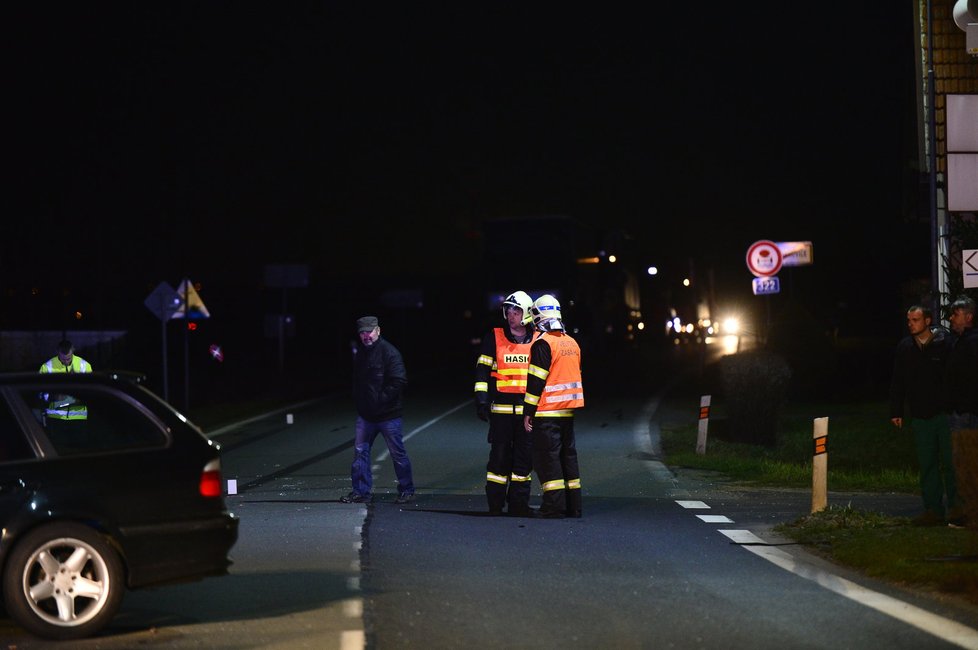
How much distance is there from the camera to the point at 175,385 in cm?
4353

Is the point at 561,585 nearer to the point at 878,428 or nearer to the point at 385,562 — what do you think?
the point at 385,562

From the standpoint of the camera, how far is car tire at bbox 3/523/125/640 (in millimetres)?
7070

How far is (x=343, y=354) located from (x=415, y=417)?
42.3 meters

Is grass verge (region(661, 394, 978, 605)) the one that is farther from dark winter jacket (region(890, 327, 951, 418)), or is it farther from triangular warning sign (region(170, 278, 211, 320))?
triangular warning sign (region(170, 278, 211, 320))

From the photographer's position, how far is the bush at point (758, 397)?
20266 millimetres

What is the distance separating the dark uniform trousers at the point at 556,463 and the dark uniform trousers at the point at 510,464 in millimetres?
145

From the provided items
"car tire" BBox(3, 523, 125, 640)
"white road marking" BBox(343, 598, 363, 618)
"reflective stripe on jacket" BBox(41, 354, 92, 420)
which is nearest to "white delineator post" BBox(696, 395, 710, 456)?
"white road marking" BBox(343, 598, 363, 618)

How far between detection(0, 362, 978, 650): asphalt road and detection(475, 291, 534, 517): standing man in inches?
13.4

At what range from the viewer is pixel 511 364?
12234 mm

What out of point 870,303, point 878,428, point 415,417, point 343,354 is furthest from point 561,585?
point 870,303

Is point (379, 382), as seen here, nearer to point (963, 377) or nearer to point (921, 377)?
point (921, 377)

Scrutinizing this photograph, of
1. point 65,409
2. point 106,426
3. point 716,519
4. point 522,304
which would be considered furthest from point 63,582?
point 716,519

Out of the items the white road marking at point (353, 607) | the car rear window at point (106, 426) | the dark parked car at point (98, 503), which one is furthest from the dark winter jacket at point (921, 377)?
the car rear window at point (106, 426)

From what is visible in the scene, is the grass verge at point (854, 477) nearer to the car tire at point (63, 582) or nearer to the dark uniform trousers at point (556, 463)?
the dark uniform trousers at point (556, 463)
